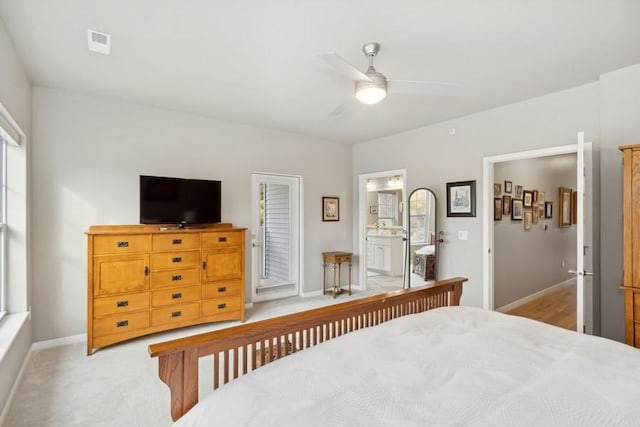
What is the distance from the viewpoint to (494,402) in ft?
3.76

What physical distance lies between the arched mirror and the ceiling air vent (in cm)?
383

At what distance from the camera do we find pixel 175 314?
3551 mm

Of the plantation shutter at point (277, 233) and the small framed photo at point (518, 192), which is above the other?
the small framed photo at point (518, 192)

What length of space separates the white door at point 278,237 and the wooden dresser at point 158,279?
97 centimetres

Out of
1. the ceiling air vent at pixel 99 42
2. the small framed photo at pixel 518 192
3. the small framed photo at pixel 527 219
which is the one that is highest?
the ceiling air vent at pixel 99 42

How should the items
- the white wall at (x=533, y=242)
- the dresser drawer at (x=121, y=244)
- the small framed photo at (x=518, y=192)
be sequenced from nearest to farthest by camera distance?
1. the dresser drawer at (x=121, y=244)
2. the white wall at (x=533, y=242)
3. the small framed photo at (x=518, y=192)

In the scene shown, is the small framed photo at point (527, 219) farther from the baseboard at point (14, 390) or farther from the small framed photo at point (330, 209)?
the baseboard at point (14, 390)

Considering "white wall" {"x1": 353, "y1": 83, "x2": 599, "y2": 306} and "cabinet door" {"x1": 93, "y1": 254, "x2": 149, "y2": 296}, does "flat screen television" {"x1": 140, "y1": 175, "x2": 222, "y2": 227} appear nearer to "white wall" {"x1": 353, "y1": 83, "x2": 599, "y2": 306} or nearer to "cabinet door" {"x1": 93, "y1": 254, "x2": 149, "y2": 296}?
"cabinet door" {"x1": 93, "y1": 254, "x2": 149, "y2": 296}

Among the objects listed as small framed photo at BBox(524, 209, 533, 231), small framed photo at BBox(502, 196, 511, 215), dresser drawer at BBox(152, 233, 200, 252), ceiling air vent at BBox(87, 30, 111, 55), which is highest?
ceiling air vent at BBox(87, 30, 111, 55)

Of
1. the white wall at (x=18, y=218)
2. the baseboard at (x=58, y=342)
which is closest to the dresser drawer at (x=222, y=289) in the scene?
the baseboard at (x=58, y=342)

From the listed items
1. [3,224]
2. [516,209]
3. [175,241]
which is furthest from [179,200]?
[516,209]

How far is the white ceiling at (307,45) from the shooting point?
202 centimetres

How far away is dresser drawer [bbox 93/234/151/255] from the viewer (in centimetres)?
310

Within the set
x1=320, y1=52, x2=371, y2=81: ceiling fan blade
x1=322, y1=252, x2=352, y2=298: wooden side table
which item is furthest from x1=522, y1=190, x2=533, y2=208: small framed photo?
x1=320, y1=52, x2=371, y2=81: ceiling fan blade
